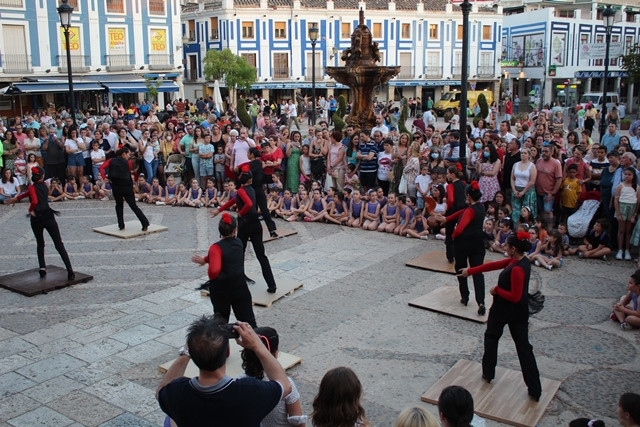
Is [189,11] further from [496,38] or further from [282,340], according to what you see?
[282,340]

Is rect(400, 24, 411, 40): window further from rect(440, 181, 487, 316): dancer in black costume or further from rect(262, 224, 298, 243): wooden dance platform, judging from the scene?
rect(440, 181, 487, 316): dancer in black costume

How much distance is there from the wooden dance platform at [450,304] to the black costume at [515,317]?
5.57ft

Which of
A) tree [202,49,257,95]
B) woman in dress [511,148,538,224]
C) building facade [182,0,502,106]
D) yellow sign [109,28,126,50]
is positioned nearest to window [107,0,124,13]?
yellow sign [109,28,126,50]

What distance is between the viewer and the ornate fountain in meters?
19.0

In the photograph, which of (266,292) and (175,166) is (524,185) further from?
(175,166)

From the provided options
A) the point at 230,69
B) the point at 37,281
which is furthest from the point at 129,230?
the point at 230,69

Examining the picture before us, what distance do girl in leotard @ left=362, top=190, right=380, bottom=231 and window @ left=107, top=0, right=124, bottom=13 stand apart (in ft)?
101

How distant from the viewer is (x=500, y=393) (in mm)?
6219

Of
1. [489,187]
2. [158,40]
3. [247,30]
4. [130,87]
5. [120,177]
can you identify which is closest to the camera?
[120,177]

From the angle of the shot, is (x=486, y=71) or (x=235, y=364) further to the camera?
(x=486, y=71)

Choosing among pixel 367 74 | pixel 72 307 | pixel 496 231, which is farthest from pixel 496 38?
pixel 72 307

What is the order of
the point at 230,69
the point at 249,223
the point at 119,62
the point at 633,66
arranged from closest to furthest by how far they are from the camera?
the point at 249,223 → the point at 633,66 → the point at 119,62 → the point at 230,69

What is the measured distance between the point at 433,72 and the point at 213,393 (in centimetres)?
5370

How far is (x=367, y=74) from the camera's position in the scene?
19062mm
